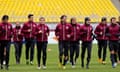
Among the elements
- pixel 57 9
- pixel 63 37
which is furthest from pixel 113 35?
pixel 57 9

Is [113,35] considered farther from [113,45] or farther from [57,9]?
[57,9]

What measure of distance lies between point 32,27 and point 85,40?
4.03 m

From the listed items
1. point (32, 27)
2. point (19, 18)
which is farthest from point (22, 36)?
point (19, 18)

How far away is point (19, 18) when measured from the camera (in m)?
54.1

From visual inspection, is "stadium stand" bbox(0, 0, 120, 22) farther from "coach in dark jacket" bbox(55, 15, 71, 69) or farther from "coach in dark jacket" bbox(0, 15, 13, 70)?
"coach in dark jacket" bbox(0, 15, 13, 70)

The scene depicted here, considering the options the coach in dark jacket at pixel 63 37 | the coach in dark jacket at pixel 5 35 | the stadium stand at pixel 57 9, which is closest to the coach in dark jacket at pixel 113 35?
the coach in dark jacket at pixel 63 37

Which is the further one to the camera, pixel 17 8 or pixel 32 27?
pixel 17 8

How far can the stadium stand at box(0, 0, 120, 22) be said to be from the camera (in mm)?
55500

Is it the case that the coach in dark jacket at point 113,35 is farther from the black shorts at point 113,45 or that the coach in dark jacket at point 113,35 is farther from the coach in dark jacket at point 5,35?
the coach in dark jacket at point 5,35

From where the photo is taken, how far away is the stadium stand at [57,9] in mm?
55500

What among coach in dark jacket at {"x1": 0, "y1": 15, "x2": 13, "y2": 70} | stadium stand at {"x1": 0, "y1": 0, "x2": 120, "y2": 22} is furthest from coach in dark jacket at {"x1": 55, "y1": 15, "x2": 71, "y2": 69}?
stadium stand at {"x1": 0, "y1": 0, "x2": 120, "y2": 22}

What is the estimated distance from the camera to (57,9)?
57.2 metres

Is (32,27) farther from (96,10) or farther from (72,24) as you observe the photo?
(96,10)

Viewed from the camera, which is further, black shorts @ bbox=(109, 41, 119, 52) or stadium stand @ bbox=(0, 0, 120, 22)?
stadium stand @ bbox=(0, 0, 120, 22)
